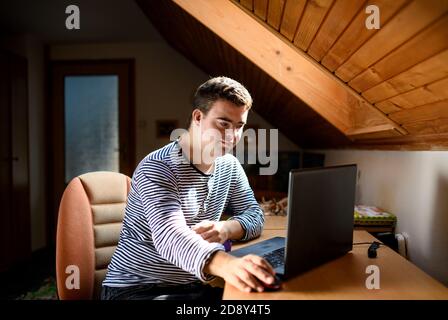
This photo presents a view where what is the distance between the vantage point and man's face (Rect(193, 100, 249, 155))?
1186 mm

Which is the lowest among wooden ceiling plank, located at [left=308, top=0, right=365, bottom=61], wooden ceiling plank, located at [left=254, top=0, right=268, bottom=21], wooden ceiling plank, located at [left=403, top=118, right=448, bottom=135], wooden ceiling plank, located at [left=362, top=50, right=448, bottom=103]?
wooden ceiling plank, located at [left=403, top=118, right=448, bottom=135]

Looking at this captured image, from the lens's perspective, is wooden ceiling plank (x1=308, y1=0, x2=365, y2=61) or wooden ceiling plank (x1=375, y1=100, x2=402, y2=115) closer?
wooden ceiling plank (x1=308, y1=0, x2=365, y2=61)

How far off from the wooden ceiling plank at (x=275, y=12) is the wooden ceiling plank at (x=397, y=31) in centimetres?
29

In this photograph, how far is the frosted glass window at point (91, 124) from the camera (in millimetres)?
4215

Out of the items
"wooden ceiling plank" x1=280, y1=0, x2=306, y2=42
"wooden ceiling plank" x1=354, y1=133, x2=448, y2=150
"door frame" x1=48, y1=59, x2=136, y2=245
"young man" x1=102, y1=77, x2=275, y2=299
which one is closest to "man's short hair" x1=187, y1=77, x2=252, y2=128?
"young man" x1=102, y1=77, x2=275, y2=299

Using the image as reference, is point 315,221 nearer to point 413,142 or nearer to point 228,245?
point 228,245

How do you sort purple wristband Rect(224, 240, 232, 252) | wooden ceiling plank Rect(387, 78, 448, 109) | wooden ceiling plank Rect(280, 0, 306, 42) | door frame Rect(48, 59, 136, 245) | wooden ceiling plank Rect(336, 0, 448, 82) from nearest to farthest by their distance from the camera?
wooden ceiling plank Rect(336, 0, 448, 82) → wooden ceiling plank Rect(387, 78, 448, 109) → wooden ceiling plank Rect(280, 0, 306, 42) → purple wristband Rect(224, 240, 232, 252) → door frame Rect(48, 59, 136, 245)

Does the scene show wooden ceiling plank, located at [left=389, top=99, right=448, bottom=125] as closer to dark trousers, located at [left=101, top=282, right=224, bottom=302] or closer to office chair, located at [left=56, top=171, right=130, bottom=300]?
dark trousers, located at [left=101, top=282, right=224, bottom=302]

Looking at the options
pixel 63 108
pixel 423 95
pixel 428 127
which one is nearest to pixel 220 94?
pixel 423 95

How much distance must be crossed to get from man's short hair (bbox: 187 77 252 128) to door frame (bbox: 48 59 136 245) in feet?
10.3

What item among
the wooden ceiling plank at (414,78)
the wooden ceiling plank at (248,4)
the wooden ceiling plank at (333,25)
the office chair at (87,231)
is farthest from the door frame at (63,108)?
the wooden ceiling plank at (414,78)

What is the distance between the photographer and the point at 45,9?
3.06 m

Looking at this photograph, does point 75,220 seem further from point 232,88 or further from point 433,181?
point 433,181

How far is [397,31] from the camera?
3.00ft
